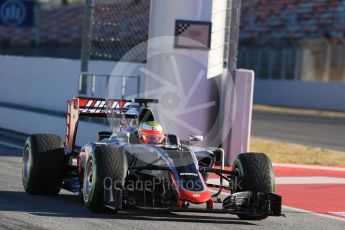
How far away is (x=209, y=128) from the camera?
49.8ft

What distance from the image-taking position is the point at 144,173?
9328mm

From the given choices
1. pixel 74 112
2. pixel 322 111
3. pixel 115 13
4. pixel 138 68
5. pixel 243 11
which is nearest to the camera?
pixel 74 112

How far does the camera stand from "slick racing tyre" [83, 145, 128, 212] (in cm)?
889

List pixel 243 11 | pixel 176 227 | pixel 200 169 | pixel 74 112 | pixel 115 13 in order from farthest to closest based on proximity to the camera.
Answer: pixel 243 11
pixel 115 13
pixel 74 112
pixel 200 169
pixel 176 227

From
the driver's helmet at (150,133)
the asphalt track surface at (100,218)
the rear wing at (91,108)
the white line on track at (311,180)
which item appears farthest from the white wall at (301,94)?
the driver's helmet at (150,133)

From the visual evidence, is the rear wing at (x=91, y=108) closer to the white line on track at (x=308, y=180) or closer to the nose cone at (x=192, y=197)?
the nose cone at (x=192, y=197)

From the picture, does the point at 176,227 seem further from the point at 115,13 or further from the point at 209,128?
the point at 115,13

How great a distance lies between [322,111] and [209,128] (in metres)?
22.6

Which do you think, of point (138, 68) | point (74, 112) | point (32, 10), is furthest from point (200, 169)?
point (32, 10)

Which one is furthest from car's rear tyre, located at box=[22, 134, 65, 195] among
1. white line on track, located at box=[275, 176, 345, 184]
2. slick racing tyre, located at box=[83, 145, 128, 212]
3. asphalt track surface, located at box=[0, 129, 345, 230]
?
white line on track, located at box=[275, 176, 345, 184]

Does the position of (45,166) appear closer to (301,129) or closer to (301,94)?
(301,129)

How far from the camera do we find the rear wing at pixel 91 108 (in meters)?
11.1

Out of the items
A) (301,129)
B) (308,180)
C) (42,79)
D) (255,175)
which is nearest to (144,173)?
(255,175)

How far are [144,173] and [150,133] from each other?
2.20 feet
